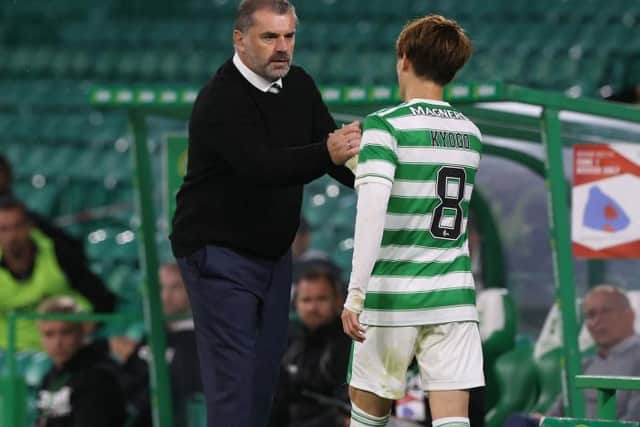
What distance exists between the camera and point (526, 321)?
6062 mm

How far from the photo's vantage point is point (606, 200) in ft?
17.1

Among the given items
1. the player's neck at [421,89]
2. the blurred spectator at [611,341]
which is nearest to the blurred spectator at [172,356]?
the blurred spectator at [611,341]

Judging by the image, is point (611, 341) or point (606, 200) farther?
point (611, 341)

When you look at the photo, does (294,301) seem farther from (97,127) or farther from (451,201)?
(97,127)

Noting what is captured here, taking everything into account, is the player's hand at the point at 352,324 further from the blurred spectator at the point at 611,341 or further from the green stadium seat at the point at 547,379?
the green stadium seat at the point at 547,379

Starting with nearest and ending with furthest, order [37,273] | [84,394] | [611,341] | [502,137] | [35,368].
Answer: [611,341], [502,137], [84,394], [35,368], [37,273]

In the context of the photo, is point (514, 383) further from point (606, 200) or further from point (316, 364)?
point (606, 200)

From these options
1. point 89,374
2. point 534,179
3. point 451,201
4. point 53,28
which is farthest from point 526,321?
point 53,28

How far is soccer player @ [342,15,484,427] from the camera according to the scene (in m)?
3.51

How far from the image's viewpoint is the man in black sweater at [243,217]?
377cm

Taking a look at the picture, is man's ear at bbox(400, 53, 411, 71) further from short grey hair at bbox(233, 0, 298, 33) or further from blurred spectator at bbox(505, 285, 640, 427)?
blurred spectator at bbox(505, 285, 640, 427)

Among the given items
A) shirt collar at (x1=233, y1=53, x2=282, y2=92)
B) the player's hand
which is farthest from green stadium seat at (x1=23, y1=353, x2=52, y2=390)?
the player's hand

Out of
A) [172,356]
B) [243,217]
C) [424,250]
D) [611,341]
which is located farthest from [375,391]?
[172,356]

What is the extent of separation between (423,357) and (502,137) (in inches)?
92.3
